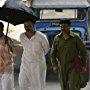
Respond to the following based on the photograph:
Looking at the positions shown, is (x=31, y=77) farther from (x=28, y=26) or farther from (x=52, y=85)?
(x=52, y=85)

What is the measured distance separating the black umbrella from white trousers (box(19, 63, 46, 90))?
3.17 feet

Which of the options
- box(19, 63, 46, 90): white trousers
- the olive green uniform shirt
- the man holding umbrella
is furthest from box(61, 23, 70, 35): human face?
the man holding umbrella

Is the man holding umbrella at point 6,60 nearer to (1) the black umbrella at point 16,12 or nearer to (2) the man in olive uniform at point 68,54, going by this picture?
(1) the black umbrella at point 16,12

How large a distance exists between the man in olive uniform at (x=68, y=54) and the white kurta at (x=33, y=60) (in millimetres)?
360

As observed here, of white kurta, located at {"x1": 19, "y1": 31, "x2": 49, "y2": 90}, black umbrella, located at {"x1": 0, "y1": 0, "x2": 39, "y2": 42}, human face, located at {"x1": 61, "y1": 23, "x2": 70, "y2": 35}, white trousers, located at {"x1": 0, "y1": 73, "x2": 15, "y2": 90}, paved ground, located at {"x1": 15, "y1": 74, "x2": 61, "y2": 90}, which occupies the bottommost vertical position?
paved ground, located at {"x1": 15, "y1": 74, "x2": 61, "y2": 90}

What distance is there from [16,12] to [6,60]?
1001mm

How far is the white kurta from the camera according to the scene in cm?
853

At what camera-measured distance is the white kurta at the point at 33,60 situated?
8534mm

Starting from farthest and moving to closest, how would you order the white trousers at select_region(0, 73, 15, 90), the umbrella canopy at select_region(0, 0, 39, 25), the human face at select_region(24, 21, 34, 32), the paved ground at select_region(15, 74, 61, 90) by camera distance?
1. the paved ground at select_region(15, 74, 61, 90)
2. the white trousers at select_region(0, 73, 15, 90)
3. the human face at select_region(24, 21, 34, 32)
4. the umbrella canopy at select_region(0, 0, 39, 25)

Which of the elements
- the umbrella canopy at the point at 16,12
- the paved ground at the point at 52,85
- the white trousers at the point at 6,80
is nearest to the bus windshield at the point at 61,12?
the paved ground at the point at 52,85

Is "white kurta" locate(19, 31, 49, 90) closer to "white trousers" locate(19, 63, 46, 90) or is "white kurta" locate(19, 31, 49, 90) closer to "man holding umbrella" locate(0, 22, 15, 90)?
"white trousers" locate(19, 63, 46, 90)

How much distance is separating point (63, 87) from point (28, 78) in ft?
2.59

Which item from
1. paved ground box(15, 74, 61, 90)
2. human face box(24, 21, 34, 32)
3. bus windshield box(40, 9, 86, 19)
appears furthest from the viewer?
bus windshield box(40, 9, 86, 19)

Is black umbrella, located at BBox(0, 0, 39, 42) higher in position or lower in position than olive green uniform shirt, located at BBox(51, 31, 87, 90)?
higher
